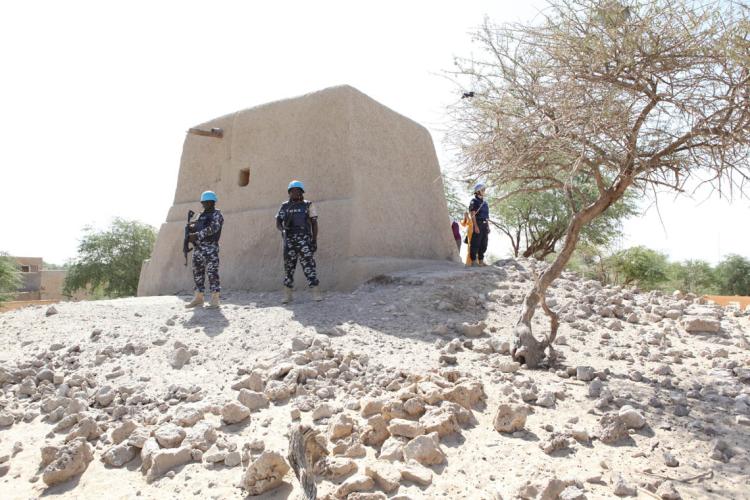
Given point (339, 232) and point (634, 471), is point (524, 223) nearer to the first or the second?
point (339, 232)

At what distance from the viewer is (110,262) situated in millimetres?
18672

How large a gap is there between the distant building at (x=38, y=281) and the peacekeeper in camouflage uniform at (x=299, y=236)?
2553 cm

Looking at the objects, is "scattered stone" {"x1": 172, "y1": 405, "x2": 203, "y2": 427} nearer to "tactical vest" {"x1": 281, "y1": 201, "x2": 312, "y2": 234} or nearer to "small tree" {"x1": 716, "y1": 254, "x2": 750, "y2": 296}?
"tactical vest" {"x1": 281, "y1": 201, "x2": 312, "y2": 234}

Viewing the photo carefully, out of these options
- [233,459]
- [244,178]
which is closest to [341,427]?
[233,459]

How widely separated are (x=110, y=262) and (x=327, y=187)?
1534 centimetres

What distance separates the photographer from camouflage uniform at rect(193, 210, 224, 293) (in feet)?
18.4

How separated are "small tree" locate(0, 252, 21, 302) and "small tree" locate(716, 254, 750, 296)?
2908 cm

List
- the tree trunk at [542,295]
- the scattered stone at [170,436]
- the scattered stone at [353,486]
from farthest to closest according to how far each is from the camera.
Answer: the tree trunk at [542,295]
the scattered stone at [170,436]
the scattered stone at [353,486]

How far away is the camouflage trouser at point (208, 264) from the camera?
5.59 m

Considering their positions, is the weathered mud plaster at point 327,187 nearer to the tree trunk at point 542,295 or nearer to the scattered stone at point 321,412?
the tree trunk at point 542,295

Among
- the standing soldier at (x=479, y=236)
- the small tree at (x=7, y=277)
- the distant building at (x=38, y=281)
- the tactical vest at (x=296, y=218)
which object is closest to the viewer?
the tactical vest at (x=296, y=218)

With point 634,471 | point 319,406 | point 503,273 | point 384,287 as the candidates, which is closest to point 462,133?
point 384,287

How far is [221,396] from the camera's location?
3.31 meters

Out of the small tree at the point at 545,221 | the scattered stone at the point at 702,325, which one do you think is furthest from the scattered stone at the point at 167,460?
the small tree at the point at 545,221
